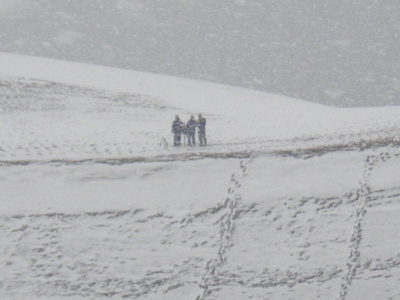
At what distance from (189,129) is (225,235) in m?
2.66

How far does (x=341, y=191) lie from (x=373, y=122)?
3652 mm

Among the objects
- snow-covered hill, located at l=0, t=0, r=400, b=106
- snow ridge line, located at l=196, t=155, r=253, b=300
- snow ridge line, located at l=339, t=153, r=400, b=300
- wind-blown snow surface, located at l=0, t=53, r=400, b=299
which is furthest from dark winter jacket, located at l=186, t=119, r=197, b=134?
snow-covered hill, located at l=0, t=0, r=400, b=106

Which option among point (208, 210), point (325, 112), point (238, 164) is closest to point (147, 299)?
point (208, 210)

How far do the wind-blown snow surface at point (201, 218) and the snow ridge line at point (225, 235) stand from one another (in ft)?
0.07

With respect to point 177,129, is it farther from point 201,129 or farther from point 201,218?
point 201,218

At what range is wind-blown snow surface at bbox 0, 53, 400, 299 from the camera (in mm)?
15031

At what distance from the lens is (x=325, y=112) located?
2184 centimetres

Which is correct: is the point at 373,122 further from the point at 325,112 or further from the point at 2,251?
the point at 2,251

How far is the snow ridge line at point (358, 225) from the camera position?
617 inches

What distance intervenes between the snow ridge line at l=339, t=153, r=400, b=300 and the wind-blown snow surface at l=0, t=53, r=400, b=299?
0.02 m

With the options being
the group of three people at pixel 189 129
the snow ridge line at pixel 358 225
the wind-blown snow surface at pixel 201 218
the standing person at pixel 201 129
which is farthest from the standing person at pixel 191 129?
the snow ridge line at pixel 358 225

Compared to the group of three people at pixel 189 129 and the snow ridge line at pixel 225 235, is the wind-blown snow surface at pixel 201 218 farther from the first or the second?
the group of three people at pixel 189 129

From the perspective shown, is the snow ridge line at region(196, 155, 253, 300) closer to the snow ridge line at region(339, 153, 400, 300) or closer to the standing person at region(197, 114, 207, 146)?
the standing person at region(197, 114, 207, 146)

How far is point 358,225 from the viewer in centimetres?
1596
